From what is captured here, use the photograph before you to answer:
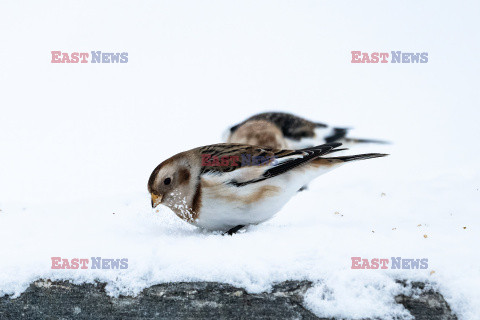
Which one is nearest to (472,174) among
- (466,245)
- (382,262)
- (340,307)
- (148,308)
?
(466,245)

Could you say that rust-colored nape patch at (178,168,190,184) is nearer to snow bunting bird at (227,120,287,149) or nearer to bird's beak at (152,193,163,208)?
bird's beak at (152,193,163,208)

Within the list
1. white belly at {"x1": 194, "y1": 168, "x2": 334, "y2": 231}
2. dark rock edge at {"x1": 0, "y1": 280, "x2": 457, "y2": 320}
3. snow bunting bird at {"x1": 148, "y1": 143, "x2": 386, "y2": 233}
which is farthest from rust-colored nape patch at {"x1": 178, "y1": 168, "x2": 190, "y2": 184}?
dark rock edge at {"x1": 0, "y1": 280, "x2": 457, "y2": 320}

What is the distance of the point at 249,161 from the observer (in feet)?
11.2

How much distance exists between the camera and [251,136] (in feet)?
21.1

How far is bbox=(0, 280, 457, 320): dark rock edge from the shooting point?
108 inches

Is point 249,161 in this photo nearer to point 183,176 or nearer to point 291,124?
point 183,176

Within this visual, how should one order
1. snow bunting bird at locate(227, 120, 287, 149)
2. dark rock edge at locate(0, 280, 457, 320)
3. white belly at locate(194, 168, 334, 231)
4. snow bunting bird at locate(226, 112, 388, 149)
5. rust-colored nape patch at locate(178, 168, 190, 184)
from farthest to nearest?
snow bunting bird at locate(226, 112, 388, 149), snow bunting bird at locate(227, 120, 287, 149), rust-colored nape patch at locate(178, 168, 190, 184), white belly at locate(194, 168, 334, 231), dark rock edge at locate(0, 280, 457, 320)

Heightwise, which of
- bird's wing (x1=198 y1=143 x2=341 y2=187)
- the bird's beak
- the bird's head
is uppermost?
bird's wing (x1=198 y1=143 x2=341 y2=187)

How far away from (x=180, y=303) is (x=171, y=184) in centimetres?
81

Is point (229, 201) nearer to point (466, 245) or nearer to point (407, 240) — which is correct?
point (407, 240)

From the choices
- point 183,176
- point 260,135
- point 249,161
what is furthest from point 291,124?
point 183,176

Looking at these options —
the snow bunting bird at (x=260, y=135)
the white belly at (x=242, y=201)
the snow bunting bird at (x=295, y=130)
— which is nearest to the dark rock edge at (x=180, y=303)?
the white belly at (x=242, y=201)

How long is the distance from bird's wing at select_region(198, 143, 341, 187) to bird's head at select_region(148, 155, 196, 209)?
0.38 ft

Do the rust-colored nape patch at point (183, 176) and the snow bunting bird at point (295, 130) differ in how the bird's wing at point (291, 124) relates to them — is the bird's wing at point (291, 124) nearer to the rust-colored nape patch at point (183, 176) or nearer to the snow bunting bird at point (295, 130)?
the snow bunting bird at point (295, 130)
